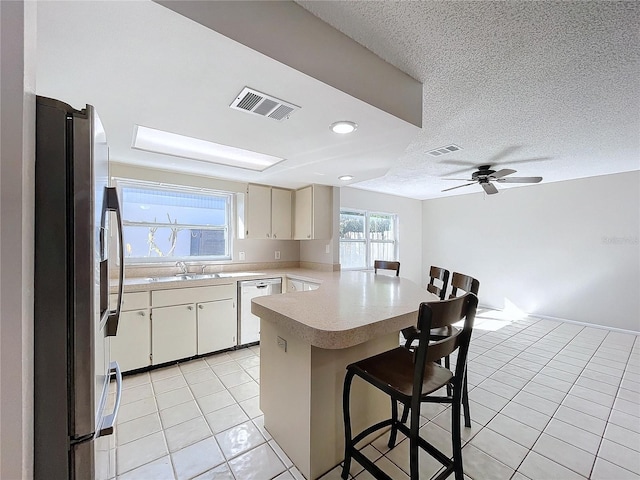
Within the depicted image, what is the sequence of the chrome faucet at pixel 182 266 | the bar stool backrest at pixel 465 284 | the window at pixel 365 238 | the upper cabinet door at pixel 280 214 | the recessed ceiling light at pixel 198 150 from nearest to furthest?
the bar stool backrest at pixel 465 284 < the recessed ceiling light at pixel 198 150 < the chrome faucet at pixel 182 266 < the upper cabinet door at pixel 280 214 < the window at pixel 365 238

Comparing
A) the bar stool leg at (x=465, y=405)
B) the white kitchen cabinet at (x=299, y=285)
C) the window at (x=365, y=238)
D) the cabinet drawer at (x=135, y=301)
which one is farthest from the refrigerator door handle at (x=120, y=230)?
the window at (x=365, y=238)

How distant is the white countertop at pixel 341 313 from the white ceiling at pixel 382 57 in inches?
46.5

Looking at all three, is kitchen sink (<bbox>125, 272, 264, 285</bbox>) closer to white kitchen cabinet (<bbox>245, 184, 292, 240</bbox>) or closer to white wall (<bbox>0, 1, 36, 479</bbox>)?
white kitchen cabinet (<bbox>245, 184, 292, 240</bbox>)

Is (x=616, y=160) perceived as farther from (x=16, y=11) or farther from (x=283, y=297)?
(x=16, y=11)

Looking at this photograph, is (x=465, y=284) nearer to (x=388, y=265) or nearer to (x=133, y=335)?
(x=388, y=265)

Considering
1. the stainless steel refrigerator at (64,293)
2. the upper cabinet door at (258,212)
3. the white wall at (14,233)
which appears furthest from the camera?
the upper cabinet door at (258,212)

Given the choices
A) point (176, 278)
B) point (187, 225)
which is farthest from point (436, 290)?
point (187, 225)

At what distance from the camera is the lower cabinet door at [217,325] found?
3031 millimetres

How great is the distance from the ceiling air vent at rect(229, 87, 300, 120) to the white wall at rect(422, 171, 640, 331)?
518cm

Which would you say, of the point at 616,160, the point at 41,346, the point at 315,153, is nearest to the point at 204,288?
the point at 315,153

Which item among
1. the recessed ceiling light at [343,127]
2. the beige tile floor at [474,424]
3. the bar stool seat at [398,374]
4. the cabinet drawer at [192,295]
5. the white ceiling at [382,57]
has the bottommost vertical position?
the beige tile floor at [474,424]

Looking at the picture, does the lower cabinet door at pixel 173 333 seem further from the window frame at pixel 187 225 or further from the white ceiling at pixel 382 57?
the white ceiling at pixel 382 57

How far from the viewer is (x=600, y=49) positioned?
1438mm

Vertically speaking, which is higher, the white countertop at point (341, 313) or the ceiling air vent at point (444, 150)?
the ceiling air vent at point (444, 150)
